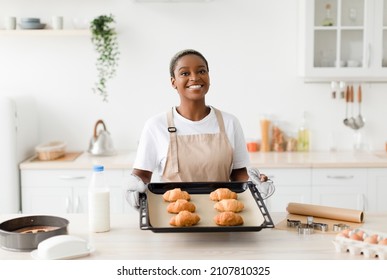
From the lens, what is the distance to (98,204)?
223 centimetres

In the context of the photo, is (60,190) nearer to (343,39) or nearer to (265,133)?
(265,133)

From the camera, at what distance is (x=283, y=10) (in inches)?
181

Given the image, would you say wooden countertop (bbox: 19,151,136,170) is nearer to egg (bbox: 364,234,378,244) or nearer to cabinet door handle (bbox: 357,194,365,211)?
cabinet door handle (bbox: 357,194,365,211)

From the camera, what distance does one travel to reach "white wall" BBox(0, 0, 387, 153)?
4586 mm

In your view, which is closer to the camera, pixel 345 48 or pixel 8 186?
pixel 8 186

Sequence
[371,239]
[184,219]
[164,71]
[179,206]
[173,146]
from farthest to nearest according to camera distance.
A: [164,71]
[173,146]
[179,206]
[184,219]
[371,239]

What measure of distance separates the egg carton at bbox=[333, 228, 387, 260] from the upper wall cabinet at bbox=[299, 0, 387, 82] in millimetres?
2526

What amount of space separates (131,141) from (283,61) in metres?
1.35

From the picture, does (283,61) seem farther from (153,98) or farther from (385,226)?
(385,226)

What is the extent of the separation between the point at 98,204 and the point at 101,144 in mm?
2216

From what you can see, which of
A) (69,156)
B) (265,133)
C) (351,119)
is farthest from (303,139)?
(69,156)

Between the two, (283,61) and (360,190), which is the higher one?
(283,61)
